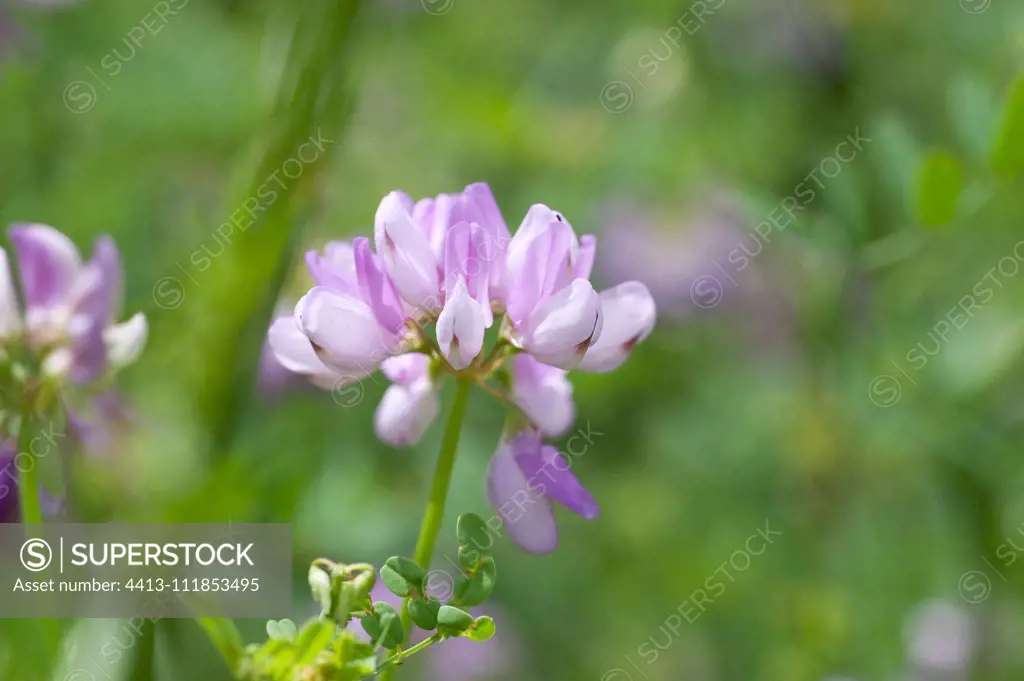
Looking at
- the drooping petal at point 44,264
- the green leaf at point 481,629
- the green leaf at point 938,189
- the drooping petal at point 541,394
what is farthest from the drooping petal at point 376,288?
the green leaf at point 938,189

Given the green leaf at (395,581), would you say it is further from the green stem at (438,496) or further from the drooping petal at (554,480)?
the drooping petal at (554,480)

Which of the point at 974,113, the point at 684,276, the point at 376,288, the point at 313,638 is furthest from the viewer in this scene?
the point at 684,276

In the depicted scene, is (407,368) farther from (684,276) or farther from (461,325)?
(684,276)

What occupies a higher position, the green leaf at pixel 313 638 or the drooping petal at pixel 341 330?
the drooping petal at pixel 341 330

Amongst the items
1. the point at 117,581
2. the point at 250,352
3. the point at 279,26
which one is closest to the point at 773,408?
the point at 279,26

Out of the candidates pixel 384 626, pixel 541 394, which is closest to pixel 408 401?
pixel 541 394

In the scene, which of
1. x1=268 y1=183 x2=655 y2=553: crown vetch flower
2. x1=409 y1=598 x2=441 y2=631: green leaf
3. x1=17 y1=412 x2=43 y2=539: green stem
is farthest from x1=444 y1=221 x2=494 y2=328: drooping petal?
x1=17 y1=412 x2=43 y2=539: green stem

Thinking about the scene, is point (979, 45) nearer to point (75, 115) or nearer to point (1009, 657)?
point (1009, 657)
